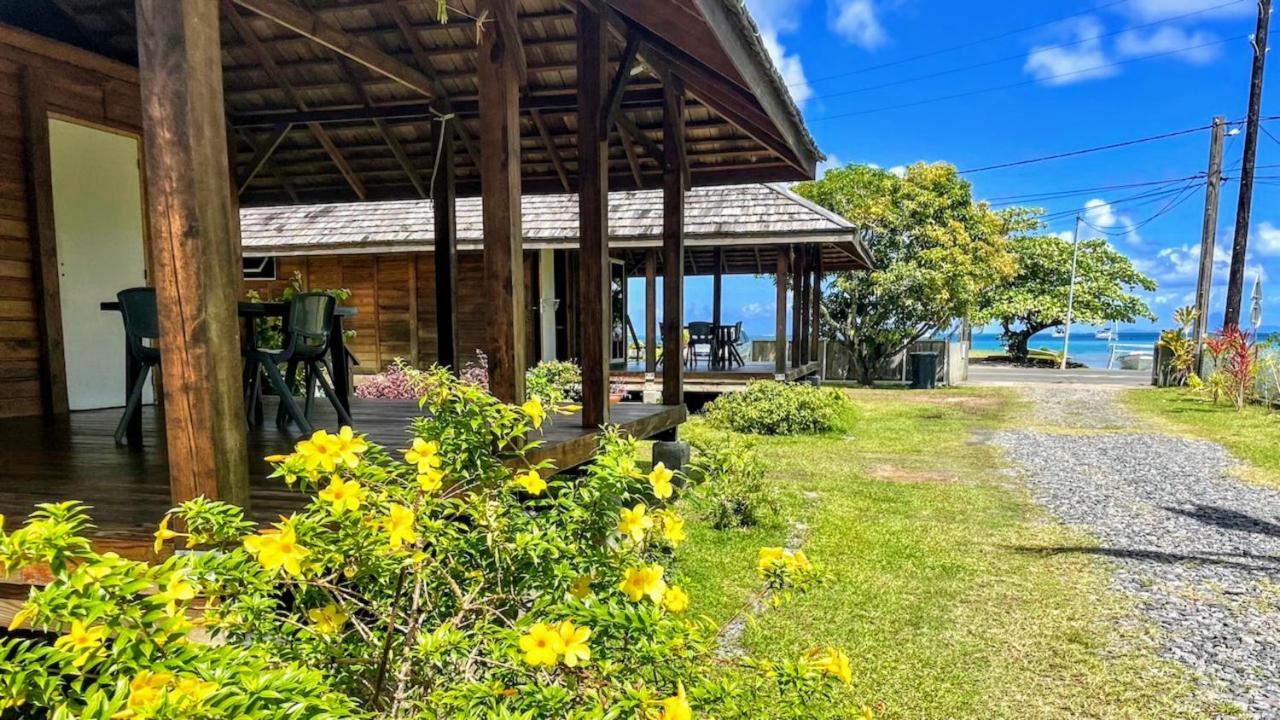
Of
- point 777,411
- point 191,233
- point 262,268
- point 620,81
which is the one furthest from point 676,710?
point 262,268

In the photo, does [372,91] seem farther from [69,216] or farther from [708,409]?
[708,409]

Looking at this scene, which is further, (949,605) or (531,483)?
(949,605)

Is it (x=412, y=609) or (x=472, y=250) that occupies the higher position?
(x=472, y=250)

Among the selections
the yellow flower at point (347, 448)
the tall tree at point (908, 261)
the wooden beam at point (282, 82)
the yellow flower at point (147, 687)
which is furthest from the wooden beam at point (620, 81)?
the tall tree at point (908, 261)

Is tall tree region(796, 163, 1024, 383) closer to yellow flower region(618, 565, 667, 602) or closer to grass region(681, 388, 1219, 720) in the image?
grass region(681, 388, 1219, 720)

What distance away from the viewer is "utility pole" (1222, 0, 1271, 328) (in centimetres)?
1506

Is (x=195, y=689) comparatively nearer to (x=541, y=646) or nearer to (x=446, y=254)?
(x=541, y=646)

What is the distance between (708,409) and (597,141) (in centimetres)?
747

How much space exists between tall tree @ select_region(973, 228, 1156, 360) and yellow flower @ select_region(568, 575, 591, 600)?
3400 cm

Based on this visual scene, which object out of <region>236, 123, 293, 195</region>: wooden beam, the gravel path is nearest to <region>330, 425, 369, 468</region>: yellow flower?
the gravel path

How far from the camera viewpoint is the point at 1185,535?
5184 millimetres

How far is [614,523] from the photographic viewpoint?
1.82 metres

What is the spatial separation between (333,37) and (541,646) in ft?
13.6

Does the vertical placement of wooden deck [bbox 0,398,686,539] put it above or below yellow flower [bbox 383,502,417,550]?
below
